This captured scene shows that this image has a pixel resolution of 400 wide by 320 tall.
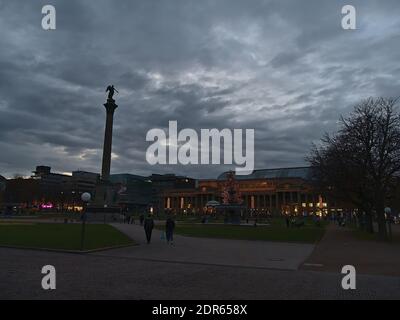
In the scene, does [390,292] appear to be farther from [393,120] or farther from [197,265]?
[393,120]

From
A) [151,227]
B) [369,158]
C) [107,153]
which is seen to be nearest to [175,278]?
[151,227]

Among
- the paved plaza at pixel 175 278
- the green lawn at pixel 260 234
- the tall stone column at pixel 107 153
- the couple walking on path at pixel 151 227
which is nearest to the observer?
the paved plaza at pixel 175 278

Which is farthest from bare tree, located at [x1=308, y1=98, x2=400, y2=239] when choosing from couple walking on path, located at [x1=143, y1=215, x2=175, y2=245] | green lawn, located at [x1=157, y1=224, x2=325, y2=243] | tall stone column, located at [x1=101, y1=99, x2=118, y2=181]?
tall stone column, located at [x1=101, y1=99, x2=118, y2=181]

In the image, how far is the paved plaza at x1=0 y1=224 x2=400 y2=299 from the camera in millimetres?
12173

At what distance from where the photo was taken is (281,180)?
636 feet

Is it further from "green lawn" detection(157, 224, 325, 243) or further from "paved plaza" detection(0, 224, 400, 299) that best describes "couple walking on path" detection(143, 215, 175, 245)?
"green lawn" detection(157, 224, 325, 243)

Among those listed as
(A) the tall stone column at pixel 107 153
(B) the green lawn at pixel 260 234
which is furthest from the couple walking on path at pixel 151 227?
(A) the tall stone column at pixel 107 153

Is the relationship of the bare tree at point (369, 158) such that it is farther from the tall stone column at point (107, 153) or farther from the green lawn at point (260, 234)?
the tall stone column at point (107, 153)

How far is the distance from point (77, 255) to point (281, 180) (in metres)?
178

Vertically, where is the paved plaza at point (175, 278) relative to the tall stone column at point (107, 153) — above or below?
below

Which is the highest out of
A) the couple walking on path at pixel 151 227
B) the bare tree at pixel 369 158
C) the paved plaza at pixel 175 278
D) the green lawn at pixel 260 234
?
the bare tree at pixel 369 158

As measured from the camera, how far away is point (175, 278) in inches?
596

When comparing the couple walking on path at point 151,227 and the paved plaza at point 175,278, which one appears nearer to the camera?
the paved plaza at point 175,278

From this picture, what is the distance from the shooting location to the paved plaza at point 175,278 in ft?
39.9
